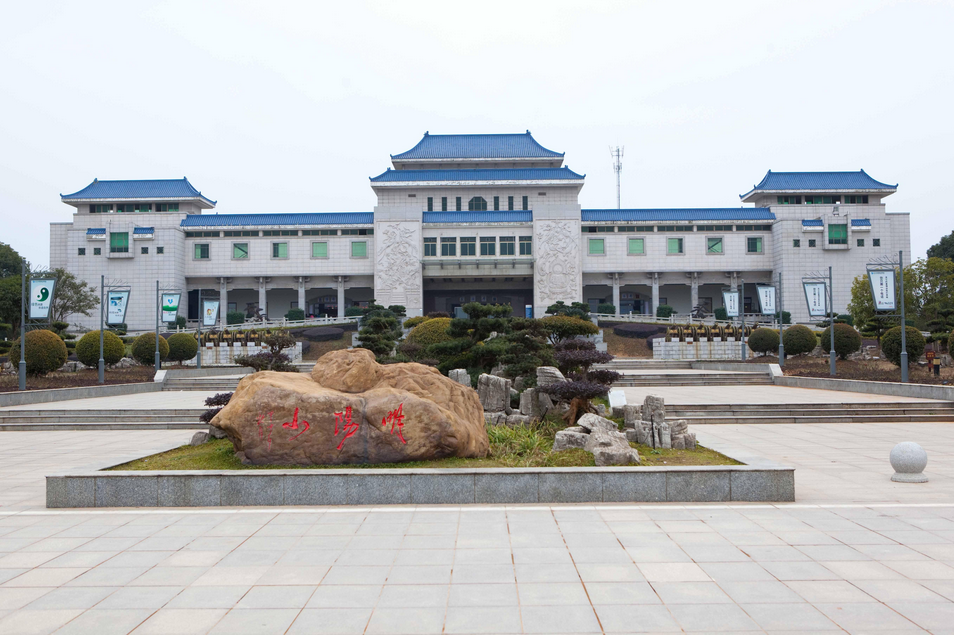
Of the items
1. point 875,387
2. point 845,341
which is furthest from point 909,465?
point 845,341

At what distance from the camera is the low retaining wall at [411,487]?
6.42 metres

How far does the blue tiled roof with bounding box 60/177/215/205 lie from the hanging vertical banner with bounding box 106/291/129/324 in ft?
74.2

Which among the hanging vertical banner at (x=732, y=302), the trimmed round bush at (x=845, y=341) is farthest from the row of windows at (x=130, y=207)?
the trimmed round bush at (x=845, y=341)

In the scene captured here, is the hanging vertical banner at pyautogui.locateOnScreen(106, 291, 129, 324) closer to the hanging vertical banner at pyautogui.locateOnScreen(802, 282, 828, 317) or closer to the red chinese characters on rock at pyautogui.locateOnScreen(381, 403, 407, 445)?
the red chinese characters on rock at pyautogui.locateOnScreen(381, 403, 407, 445)

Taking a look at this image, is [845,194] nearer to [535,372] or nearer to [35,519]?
[535,372]

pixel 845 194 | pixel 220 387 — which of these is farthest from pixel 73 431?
pixel 845 194

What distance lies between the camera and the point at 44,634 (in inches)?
139

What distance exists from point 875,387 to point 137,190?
1841 inches

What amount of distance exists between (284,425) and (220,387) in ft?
51.6

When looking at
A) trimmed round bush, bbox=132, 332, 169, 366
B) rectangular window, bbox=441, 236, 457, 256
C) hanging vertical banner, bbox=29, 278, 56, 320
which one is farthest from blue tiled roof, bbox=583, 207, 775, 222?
hanging vertical banner, bbox=29, 278, 56, 320

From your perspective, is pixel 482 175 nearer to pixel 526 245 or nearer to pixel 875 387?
pixel 526 245

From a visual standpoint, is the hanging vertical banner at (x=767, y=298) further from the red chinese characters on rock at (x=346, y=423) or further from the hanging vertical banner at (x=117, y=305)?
the hanging vertical banner at (x=117, y=305)

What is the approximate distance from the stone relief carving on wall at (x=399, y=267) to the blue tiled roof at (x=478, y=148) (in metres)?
7.33

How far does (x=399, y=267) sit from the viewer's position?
4353 centimetres
